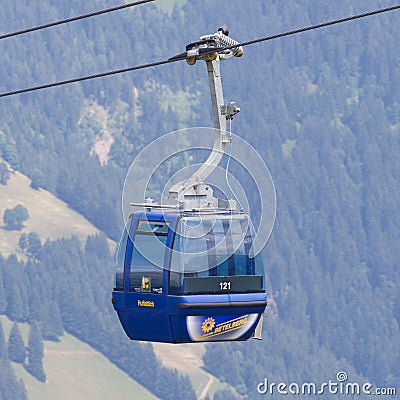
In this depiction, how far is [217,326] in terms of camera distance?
4294 centimetres

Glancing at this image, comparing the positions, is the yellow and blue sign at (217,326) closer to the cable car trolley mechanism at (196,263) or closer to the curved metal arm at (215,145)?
the cable car trolley mechanism at (196,263)

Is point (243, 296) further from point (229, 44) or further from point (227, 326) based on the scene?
point (229, 44)

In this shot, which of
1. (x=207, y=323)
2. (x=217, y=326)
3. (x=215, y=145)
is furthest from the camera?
(x=215, y=145)

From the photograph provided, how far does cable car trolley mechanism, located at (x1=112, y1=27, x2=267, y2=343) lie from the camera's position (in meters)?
42.8

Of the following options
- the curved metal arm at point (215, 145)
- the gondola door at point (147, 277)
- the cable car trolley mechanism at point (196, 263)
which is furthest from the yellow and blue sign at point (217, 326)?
the curved metal arm at point (215, 145)

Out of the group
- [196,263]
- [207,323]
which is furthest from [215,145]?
[207,323]

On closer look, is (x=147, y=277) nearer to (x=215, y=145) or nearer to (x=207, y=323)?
(x=207, y=323)

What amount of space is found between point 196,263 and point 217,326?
1513 mm

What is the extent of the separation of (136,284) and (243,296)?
2.47 meters

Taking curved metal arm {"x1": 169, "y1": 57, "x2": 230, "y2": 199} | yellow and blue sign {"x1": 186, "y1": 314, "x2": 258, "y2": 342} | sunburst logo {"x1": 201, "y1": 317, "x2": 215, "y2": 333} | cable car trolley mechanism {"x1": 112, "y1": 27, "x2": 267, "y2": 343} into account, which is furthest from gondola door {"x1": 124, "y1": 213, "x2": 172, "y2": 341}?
curved metal arm {"x1": 169, "y1": 57, "x2": 230, "y2": 199}

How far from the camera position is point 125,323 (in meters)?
43.8

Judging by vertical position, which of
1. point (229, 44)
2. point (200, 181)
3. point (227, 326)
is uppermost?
point (229, 44)

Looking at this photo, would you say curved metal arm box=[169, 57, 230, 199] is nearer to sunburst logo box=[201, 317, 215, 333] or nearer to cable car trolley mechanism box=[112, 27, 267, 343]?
cable car trolley mechanism box=[112, 27, 267, 343]

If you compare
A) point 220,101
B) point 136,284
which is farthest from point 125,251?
point 220,101
